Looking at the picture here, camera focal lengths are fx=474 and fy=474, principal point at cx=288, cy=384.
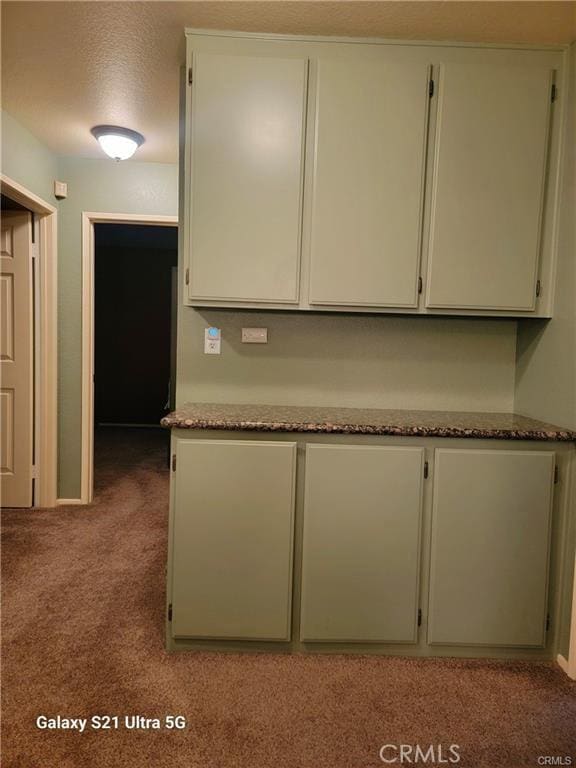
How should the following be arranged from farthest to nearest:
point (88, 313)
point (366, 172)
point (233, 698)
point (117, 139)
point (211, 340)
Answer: point (88, 313) < point (117, 139) < point (211, 340) < point (366, 172) < point (233, 698)

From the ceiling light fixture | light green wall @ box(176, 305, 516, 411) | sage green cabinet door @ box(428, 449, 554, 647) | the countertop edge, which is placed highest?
the ceiling light fixture

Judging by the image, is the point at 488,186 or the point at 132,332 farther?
the point at 132,332

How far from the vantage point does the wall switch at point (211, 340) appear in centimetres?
226

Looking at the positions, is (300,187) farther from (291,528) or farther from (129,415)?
(129,415)

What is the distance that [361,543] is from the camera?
190cm

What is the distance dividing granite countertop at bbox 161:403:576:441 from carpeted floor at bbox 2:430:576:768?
3.07 ft

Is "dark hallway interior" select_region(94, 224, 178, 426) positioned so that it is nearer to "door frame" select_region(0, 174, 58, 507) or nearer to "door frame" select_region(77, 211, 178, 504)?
"door frame" select_region(77, 211, 178, 504)

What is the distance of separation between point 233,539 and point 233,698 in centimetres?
54

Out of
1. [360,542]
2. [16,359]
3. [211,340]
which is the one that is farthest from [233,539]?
[16,359]

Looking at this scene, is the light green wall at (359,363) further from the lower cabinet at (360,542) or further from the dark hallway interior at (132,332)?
the dark hallway interior at (132,332)

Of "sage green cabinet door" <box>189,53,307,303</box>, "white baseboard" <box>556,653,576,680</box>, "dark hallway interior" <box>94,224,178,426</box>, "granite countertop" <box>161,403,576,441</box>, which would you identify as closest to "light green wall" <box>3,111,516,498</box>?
"granite countertop" <box>161,403,576,441</box>

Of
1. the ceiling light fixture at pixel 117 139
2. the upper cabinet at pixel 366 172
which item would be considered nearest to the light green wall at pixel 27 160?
the ceiling light fixture at pixel 117 139

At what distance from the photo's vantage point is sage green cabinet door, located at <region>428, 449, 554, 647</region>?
1.88 meters

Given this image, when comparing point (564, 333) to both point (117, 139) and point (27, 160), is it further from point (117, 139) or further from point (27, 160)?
point (27, 160)
